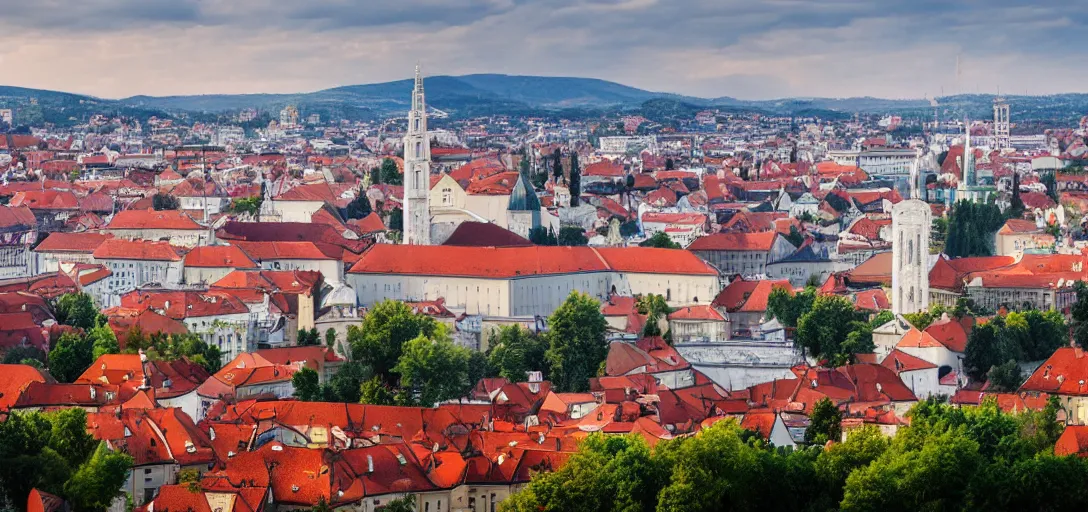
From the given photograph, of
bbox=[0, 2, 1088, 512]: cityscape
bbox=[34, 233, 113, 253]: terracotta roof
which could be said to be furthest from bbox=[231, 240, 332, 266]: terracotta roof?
bbox=[34, 233, 113, 253]: terracotta roof

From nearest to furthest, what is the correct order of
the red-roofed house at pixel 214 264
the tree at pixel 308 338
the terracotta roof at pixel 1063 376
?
the terracotta roof at pixel 1063 376
the tree at pixel 308 338
the red-roofed house at pixel 214 264

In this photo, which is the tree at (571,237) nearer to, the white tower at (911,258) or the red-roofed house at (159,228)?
the red-roofed house at (159,228)

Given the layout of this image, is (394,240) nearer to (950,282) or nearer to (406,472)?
(950,282)

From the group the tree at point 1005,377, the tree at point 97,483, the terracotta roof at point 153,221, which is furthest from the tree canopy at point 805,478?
the terracotta roof at point 153,221

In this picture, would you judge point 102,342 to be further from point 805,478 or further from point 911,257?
point 911,257

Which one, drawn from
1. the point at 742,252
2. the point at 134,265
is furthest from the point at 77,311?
A: the point at 742,252

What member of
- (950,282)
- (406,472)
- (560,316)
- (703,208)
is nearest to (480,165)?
(703,208)

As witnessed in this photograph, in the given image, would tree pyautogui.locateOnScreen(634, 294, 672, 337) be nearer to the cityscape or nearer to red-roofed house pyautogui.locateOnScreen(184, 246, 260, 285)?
the cityscape
